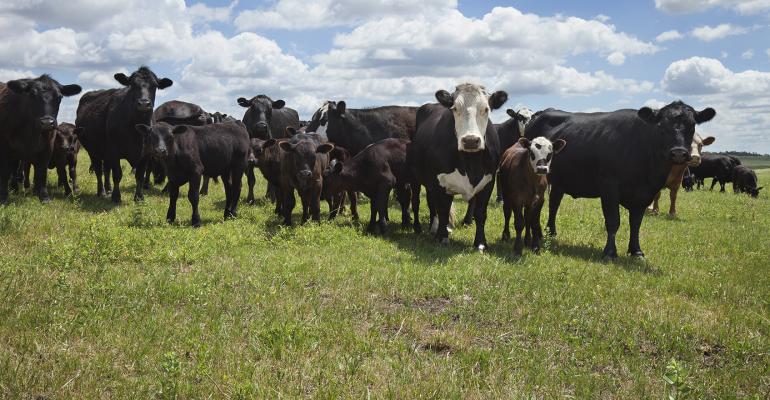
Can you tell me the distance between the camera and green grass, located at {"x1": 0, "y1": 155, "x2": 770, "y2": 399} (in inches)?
Result: 179

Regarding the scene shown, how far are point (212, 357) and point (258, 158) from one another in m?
9.85

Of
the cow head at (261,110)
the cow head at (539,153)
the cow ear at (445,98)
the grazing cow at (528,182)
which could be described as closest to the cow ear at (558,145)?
the grazing cow at (528,182)

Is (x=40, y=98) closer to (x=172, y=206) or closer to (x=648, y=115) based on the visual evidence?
(x=172, y=206)

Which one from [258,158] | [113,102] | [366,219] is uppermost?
[113,102]

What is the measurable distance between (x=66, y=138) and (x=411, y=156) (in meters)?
7.99

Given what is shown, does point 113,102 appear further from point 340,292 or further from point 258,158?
point 340,292

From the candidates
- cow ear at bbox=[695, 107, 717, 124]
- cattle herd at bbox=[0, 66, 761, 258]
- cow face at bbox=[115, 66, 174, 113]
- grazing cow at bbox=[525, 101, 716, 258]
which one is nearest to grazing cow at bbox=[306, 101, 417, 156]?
cattle herd at bbox=[0, 66, 761, 258]

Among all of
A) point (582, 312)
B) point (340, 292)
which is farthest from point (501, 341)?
point (340, 292)

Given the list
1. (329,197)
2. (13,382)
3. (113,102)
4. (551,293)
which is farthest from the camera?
(113,102)

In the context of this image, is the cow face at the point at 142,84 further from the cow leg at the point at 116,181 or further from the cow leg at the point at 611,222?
the cow leg at the point at 611,222

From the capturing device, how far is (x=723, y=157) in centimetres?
3641

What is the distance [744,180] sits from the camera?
108 feet

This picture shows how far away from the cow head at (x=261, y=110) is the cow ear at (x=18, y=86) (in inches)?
264

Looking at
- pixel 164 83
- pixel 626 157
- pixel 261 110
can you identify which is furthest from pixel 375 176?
pixel 261 110
